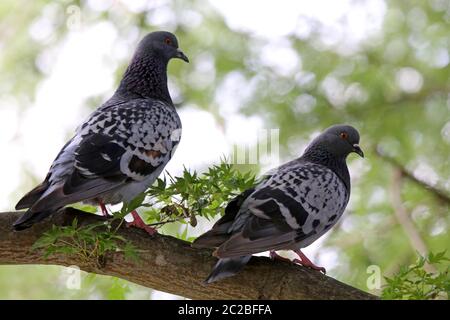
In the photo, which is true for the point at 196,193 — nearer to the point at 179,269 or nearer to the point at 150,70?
the point at 179,269

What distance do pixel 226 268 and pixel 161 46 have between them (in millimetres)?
2655

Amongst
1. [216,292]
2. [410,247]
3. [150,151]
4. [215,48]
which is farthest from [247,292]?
[215,48]

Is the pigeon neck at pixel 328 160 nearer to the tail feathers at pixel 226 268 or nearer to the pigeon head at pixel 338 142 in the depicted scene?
the pigeon head at pixel 338 142

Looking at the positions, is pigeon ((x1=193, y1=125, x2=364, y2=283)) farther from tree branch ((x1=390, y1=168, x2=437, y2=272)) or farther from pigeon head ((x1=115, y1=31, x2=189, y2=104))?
tree branch ((x1=390, y1=168, x2=437, y2=272))

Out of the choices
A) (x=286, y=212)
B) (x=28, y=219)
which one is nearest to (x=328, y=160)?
(x=286, y=212)

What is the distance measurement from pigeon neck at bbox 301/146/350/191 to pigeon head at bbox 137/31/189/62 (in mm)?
1390

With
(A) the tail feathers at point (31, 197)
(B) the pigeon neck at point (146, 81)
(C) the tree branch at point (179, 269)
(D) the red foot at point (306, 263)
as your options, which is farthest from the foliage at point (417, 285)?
(B) the pigeon neck at point (146, 81)

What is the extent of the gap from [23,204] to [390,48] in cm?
746

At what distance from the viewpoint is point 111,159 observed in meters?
5.25

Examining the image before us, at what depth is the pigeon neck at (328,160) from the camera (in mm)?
6094

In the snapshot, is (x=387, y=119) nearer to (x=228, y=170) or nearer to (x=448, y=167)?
(x=448, y=167)

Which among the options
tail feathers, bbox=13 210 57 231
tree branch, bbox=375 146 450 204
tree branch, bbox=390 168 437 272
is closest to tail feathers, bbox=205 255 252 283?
tail feathers, bbox=13 210 57 231

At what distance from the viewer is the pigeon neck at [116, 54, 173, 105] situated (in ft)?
20.9
